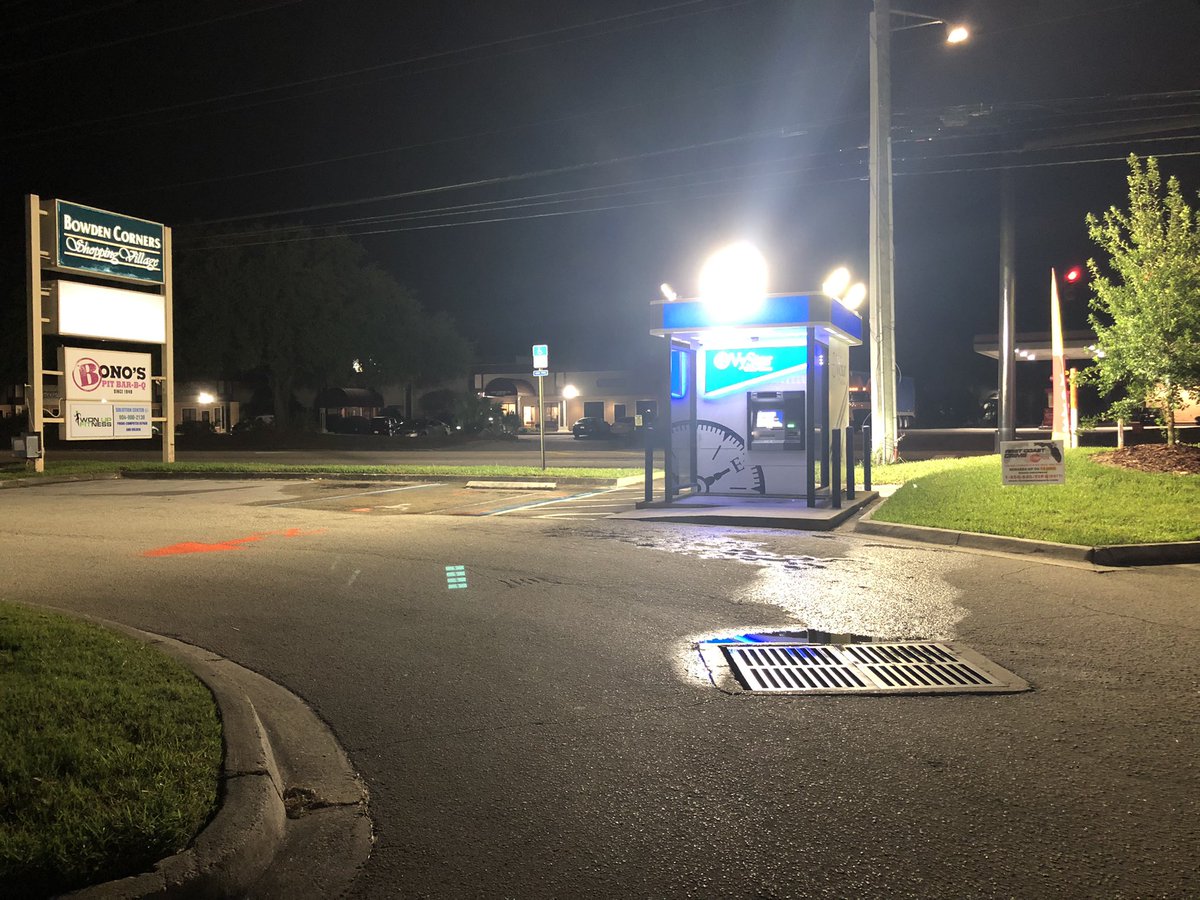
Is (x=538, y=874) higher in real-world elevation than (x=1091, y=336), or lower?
lower

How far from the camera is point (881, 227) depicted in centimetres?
2111

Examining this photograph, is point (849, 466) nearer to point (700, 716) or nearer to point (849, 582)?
point (849, 582)

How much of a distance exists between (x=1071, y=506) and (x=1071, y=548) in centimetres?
224

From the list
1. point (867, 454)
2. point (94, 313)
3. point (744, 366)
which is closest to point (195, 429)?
point (94, 313)

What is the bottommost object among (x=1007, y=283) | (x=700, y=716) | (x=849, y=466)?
(x=700, y=716)

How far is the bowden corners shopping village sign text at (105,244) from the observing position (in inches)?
938

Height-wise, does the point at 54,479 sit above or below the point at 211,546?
above

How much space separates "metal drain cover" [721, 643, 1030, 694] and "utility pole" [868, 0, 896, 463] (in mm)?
15411

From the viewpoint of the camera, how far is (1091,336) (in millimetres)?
35562

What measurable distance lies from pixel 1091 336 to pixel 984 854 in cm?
3732

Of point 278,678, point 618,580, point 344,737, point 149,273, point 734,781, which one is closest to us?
point 734,781

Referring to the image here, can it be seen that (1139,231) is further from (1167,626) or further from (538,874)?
(538,874)

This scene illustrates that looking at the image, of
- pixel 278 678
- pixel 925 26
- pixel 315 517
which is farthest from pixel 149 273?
pixel 278 678

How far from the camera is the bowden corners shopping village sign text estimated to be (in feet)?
78.2
